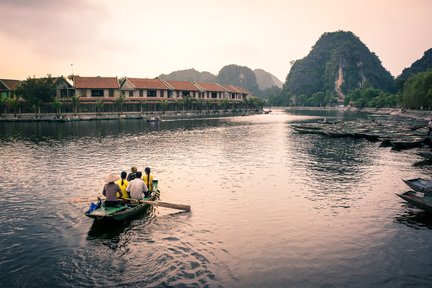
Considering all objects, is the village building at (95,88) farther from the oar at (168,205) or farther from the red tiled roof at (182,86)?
the oar at (168,205)

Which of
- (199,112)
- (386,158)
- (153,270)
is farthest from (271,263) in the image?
(199,112)

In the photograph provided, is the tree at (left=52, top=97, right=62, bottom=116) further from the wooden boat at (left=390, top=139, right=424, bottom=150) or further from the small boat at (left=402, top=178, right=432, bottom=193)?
the small boat at (left=402, top=178, right=432, bottom=193)

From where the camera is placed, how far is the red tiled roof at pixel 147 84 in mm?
95800

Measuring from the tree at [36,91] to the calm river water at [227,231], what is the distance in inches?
2469

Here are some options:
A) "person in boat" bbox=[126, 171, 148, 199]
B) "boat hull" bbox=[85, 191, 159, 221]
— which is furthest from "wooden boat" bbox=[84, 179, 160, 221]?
"person in boat" bbox=[126, 171, 148, 199]

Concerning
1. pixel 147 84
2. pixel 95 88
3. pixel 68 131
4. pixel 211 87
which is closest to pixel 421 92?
pixel 211 87

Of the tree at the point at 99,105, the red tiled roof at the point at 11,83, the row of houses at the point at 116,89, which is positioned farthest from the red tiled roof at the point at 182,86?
the red tiled roof at the point at 11,83

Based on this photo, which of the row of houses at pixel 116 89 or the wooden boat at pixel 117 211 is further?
the row of houses at pixel 116 89

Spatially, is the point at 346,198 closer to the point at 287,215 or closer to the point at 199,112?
the point at 287,215

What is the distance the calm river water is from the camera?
10766mm

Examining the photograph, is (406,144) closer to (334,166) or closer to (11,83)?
(334,166)

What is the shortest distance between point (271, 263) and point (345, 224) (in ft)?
17.7

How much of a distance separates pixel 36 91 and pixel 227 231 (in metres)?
83.7

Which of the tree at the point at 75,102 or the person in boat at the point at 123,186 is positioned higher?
the tree at the point at 75,102
